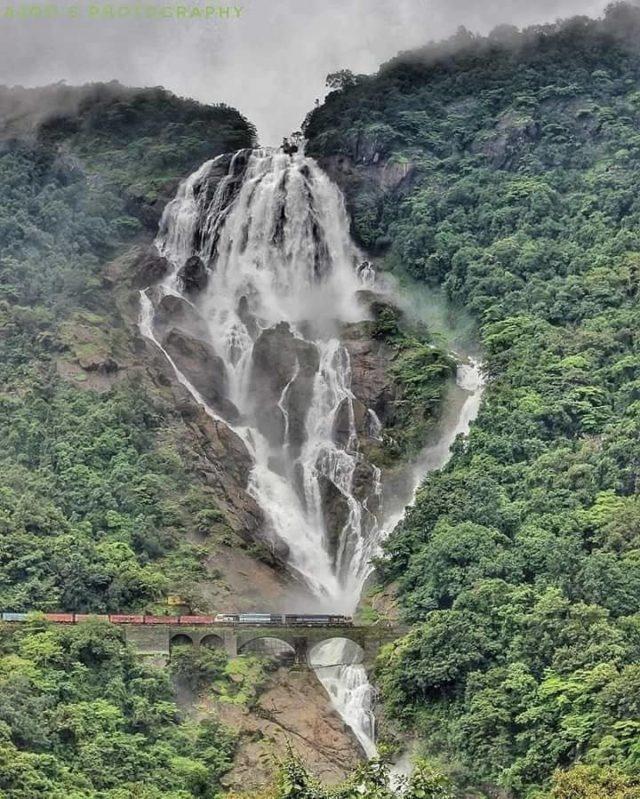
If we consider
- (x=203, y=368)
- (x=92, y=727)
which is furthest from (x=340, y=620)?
(x=203, y=368)

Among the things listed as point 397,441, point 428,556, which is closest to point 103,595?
point 428,556

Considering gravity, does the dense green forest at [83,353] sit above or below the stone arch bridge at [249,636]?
above

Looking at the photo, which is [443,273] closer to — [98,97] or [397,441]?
[397,441]

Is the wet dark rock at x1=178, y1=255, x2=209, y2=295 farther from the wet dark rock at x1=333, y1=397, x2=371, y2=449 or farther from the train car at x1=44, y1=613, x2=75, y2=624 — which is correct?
the train car at x1=44, y1=613, x2=75, y2=624

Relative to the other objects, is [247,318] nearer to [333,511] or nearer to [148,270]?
[148,270]

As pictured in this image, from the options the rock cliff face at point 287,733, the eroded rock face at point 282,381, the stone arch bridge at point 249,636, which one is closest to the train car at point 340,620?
the stone arch bridge at point 249,636

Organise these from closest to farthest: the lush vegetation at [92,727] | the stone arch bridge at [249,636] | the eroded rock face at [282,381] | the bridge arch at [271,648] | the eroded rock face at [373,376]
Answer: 1. the lush vegetation at [92,727]
2. the stone arch bridge at [249,636]
3. the bridge arch at [271,648]
4. the eroded rock face at [282,381]
5. the eroded rock face at [373,376]

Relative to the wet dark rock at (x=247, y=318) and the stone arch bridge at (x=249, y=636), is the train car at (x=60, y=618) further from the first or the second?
the wet dark rock at (x=247, y=318)
